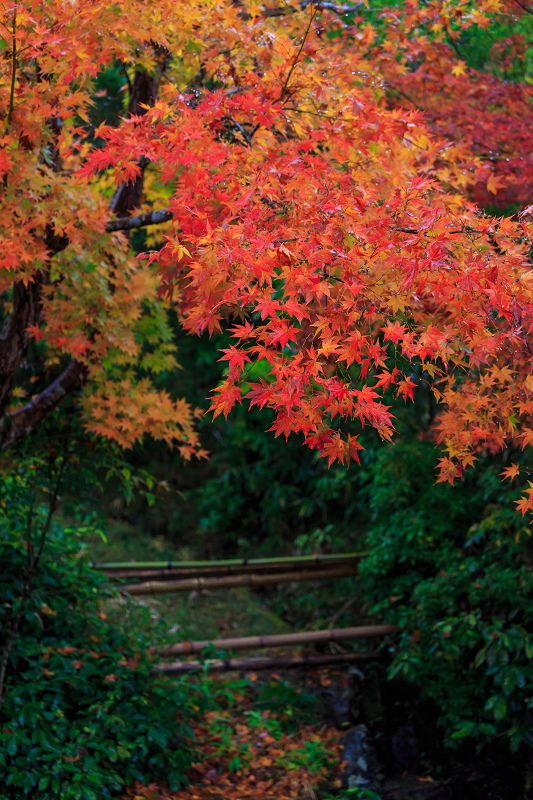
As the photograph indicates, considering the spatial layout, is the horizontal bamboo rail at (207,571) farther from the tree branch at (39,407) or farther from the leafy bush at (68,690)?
the tree branch at (39,407)

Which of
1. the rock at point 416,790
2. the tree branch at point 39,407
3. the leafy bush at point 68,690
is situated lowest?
the rock at point 416,790

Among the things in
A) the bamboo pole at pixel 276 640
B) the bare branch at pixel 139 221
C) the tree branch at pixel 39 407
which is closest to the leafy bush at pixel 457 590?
the bamboo pole at pixel 276 640

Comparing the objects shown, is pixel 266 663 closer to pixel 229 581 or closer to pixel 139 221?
pixel 229 581

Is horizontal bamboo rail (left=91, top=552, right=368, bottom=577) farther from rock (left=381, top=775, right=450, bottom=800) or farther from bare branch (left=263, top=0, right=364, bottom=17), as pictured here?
bare branch (left=263, top=0, right=364, bottom=17)

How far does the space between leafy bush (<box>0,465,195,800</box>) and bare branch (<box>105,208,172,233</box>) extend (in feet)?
6.68

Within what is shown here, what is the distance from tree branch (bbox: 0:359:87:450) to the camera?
4.08 m

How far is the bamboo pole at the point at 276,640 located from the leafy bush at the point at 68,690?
70 cm

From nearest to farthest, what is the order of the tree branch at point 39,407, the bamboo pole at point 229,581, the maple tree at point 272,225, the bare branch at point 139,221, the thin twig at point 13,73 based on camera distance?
the maple tree at point 272,225 → the thin twig at point 13,73 → the bare branch at point 139,221 → the tree branch at point 39,407 → the bamboo pole at point 229,581

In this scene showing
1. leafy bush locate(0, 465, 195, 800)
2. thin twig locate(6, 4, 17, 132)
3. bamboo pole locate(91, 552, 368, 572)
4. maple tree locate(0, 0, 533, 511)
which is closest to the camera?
maple tree locate(0, 0, 533, 511)

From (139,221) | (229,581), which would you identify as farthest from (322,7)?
(229,581)

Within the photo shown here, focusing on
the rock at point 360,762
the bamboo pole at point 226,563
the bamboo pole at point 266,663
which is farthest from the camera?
the bamboo pole at point 226,563

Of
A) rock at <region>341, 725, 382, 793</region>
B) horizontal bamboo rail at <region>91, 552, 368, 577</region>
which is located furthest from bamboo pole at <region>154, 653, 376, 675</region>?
horizontal bamboo rail at <region>91, 552, 368, 577</region>

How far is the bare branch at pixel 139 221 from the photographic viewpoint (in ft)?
11.2

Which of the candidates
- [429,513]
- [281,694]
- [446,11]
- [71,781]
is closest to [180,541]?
[281,694]
